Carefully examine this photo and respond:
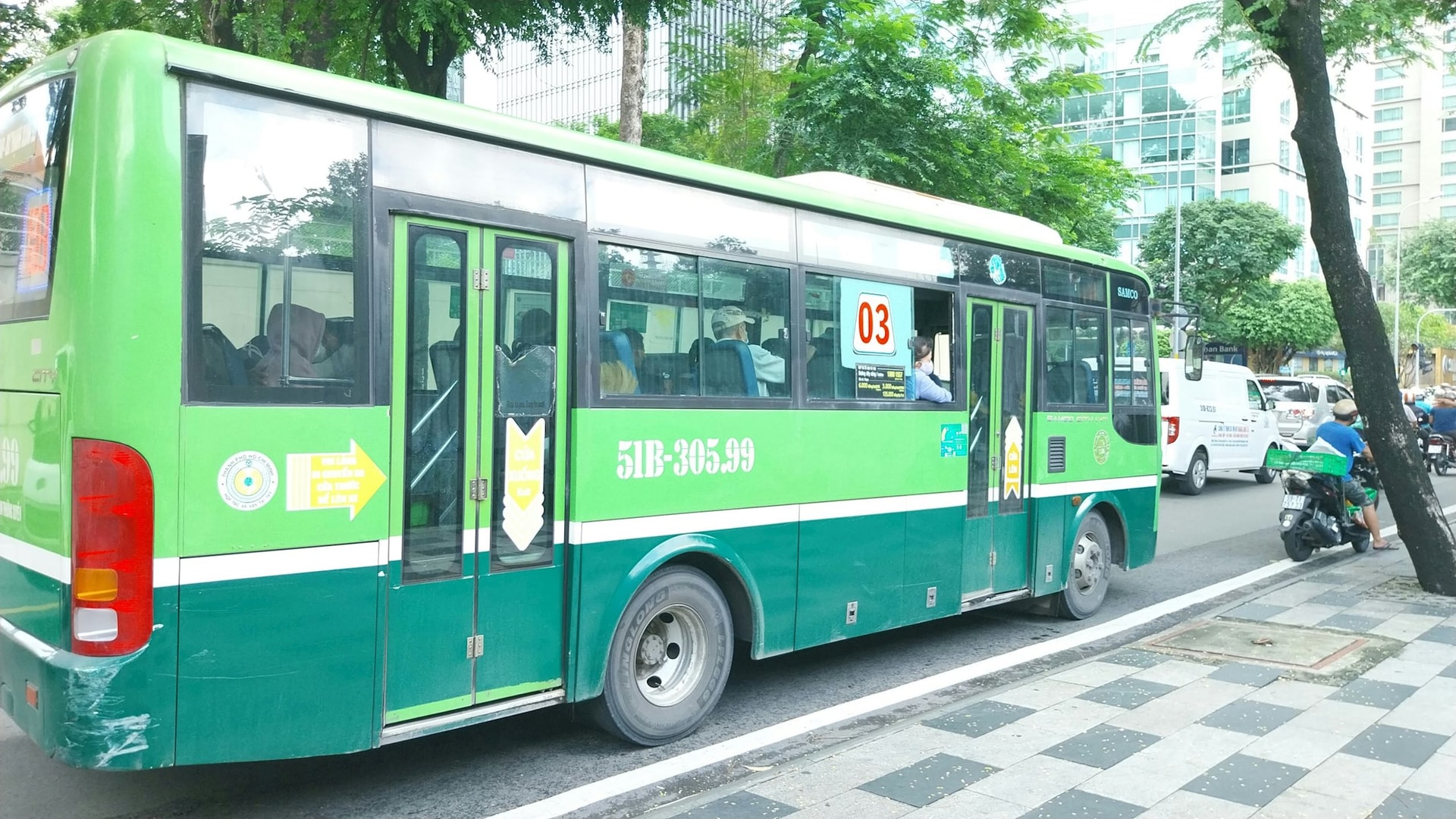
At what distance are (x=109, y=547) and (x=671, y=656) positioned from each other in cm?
267

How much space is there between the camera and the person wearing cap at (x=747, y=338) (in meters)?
5.62

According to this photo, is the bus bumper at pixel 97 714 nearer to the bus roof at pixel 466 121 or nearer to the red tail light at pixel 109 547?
the red tail light at pixel 109 547

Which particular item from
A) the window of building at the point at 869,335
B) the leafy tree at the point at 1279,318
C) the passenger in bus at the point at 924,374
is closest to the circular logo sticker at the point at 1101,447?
the window of building at the point at 869,335

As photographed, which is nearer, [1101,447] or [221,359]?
[221,359]

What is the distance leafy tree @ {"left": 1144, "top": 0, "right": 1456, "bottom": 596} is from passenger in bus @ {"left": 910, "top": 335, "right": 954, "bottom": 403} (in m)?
4.46

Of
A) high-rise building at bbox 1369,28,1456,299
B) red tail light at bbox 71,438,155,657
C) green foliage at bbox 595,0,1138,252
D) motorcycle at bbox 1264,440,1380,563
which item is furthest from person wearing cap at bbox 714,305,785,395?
high-rise building at bbox 1369,28,1456,299

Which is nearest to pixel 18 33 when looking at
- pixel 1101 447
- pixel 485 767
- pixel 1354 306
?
pixel 485 767

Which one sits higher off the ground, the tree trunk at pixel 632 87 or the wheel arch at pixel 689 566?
the tree trunk at pixel 632 87

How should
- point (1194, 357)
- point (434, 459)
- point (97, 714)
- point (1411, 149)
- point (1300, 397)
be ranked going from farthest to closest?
point (1411, 149)
point (1300, 397)
point (1194, 357)
point (434, 459)
point (97, 714)

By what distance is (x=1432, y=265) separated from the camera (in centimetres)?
5028

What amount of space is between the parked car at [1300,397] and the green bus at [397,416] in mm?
20415

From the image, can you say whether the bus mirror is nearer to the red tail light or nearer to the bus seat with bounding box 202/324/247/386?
the bus seat with bounding box 202/324/247/386

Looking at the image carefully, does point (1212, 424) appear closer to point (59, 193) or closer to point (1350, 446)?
point (1350, 446)

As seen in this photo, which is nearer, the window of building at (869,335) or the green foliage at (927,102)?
the window of building at (869,335)
